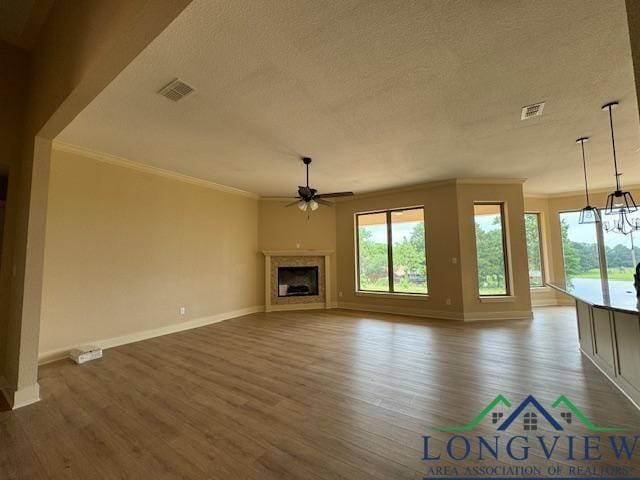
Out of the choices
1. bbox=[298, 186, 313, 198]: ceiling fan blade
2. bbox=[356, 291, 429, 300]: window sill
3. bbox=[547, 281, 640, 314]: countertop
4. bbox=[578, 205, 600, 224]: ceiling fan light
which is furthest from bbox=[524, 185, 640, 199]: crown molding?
bbox=[298, 186, 313, 198]: ceiling fan blade

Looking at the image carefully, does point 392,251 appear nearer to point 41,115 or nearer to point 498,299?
point 498,299

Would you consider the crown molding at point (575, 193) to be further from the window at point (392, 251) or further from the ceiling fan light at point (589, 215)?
the ceiling fan light at point (589, 215)

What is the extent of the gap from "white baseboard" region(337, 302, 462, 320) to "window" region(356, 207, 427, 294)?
0.41 m

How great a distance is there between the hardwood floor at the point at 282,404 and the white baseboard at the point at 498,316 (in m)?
1.21

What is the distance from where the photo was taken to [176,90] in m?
2.55

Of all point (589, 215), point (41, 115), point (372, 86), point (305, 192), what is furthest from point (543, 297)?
point (41, 115)

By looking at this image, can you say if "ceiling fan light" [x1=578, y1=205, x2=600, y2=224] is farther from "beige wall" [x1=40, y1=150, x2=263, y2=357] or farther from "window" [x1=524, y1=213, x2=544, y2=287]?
"beige wall" [x1=40, y1=150, x2=263, y2=357]

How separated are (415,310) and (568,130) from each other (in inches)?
163

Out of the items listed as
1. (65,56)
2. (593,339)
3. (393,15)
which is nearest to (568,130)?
(593,339)

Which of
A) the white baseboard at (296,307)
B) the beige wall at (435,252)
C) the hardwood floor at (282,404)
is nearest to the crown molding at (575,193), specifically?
the beige wall at (435,252)

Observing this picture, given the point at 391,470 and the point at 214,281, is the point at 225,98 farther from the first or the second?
the point at 214,281

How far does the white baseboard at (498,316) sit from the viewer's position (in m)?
5.53

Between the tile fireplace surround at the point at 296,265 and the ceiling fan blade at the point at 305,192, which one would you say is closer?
the ceiling fan blade at the point at 305,192

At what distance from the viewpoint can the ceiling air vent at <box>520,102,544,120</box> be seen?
9.46ft
